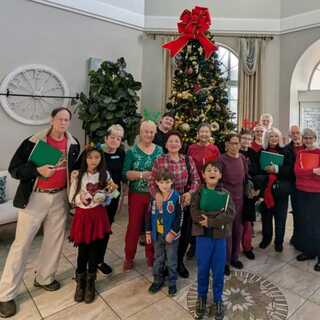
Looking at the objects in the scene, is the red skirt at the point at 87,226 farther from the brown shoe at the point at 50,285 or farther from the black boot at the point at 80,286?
the brown shoe at the point at 50,285

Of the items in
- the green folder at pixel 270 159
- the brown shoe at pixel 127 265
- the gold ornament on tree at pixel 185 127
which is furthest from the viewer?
the gold ornament on tree at pixel 185 127

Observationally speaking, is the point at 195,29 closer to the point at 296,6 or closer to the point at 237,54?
the point at 237,54

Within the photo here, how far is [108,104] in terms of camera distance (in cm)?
392

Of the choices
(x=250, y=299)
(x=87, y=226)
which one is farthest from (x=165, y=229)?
(x=250, y=299)

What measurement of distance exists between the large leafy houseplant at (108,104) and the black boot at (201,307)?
2.73 metres

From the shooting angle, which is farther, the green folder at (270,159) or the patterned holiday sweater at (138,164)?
the green folder at (270,159)

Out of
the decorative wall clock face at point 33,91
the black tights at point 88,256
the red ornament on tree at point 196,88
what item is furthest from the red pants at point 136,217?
the decorative wall clock face at point 33,91

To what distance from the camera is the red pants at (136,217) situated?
2.38 meters

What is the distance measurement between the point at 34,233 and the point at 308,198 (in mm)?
2672

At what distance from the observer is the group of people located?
6.24ft

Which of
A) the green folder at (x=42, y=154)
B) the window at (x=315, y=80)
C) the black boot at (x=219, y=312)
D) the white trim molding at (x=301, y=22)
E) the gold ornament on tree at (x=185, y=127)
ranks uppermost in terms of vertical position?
the white trim molding at (x=301, y=22)

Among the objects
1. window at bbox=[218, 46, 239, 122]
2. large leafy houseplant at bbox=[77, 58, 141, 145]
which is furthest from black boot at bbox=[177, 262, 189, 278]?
window at bbox=[218, 46, 239, 122]

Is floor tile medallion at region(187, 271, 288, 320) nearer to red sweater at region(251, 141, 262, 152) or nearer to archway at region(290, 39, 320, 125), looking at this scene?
red sweater at region(251, 141, 262, 152)

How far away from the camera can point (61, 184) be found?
80.7 inches
